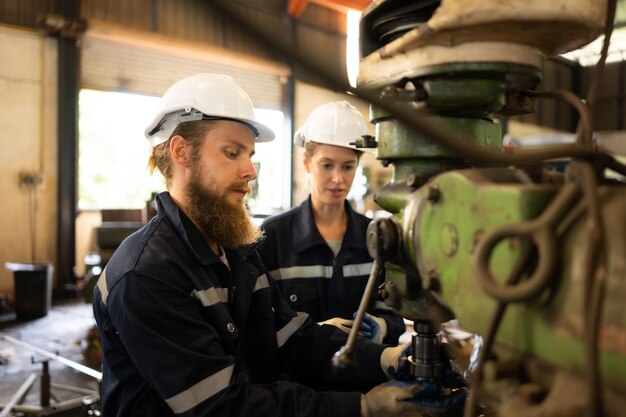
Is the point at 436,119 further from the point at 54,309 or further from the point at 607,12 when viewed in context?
the point at 54,309

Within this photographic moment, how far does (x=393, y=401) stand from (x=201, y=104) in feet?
3.20

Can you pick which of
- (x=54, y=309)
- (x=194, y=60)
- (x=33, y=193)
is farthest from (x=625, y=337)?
(x=194, y=60)

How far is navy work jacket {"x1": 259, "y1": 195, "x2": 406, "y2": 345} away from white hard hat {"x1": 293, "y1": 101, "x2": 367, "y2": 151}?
1.12ft

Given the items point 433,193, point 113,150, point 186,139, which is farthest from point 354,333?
point 113,150

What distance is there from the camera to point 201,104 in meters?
1.47

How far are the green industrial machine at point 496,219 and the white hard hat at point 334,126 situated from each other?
1.23 metres

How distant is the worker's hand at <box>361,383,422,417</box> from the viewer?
915mm

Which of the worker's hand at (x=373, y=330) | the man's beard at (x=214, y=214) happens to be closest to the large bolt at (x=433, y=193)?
the man's beard at (x=214, y=214)

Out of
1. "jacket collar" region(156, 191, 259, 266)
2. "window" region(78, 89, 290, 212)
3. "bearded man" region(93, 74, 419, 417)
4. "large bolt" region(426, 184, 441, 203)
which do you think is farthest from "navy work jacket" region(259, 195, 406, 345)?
"window" region(78, 89, 290, 212)

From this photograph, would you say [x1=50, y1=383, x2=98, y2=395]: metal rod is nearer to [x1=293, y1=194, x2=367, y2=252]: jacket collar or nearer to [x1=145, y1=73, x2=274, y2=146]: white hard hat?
[x1=293, y1=194, x2=367, y2=252]: jacket collar

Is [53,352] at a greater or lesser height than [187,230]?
lesser

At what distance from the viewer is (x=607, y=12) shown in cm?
72

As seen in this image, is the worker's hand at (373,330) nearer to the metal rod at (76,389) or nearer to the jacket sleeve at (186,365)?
the jacket sleeve at (186,365)

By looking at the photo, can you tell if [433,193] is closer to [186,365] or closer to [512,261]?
[512,261]
